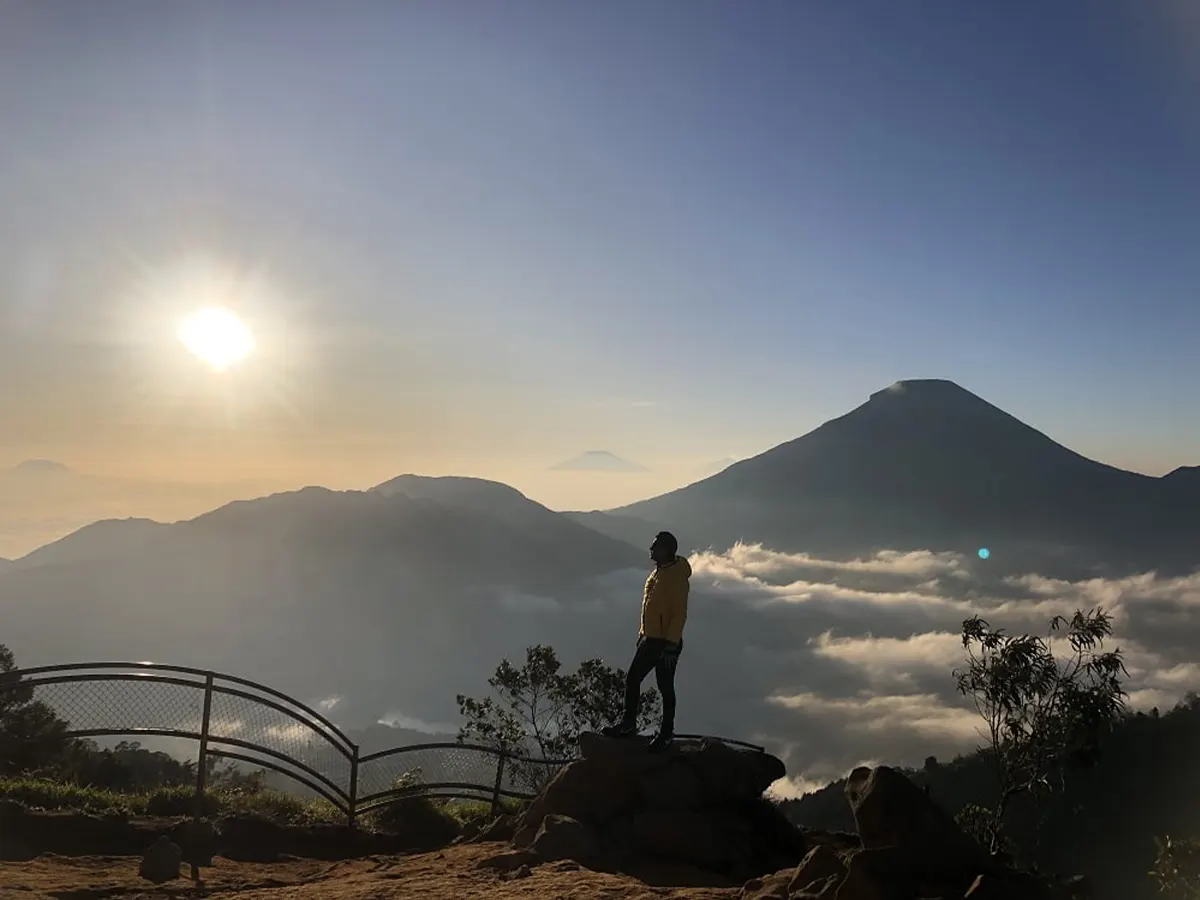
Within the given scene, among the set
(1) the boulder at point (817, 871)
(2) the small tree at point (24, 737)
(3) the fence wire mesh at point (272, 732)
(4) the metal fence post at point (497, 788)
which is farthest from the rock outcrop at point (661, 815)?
(2) the small tree at point (24, 737)

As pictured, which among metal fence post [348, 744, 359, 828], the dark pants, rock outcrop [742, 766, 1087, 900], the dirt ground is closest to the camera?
rock outcrop [742, 766, 1087, 900]

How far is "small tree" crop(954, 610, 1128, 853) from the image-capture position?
1439 centimetres

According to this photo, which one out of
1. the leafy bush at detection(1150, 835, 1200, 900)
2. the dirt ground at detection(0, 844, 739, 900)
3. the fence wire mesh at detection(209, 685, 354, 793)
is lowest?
the leafy bush at detection(1150, 835, 1200, 900)

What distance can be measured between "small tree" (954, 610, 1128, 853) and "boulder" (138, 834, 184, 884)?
484 inches

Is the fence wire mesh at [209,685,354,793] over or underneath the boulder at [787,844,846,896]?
over

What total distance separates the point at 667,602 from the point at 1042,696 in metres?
9.33

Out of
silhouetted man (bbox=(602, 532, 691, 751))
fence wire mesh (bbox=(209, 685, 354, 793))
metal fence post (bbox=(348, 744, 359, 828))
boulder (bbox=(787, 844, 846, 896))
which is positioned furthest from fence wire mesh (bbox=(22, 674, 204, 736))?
boulder (bbox=(787, 844, 846, 896))

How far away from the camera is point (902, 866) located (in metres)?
6.23

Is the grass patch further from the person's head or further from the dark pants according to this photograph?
the person's head

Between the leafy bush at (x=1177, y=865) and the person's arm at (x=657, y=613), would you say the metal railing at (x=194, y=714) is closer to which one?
the person's arm at (x=657, y=613)

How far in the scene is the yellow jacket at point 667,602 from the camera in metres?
10.2

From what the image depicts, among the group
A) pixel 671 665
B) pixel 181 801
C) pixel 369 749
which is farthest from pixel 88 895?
pixel 369 749

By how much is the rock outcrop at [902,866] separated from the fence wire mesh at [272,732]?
679 cm

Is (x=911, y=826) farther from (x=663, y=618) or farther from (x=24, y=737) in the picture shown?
(x=24, y=737)
